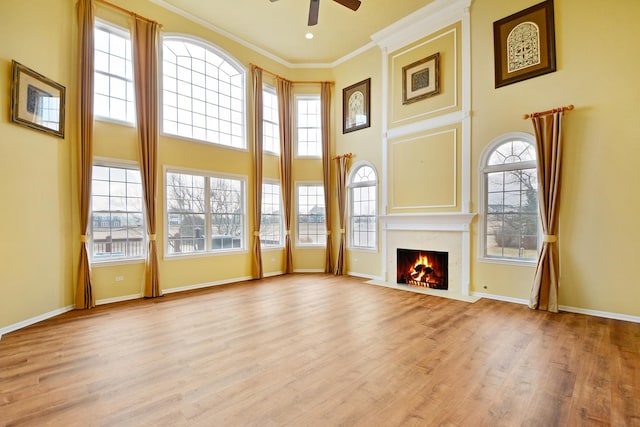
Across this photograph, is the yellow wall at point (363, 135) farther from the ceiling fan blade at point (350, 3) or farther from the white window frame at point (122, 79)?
the white window frame at point (122, 79)

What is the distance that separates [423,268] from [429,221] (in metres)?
1.00

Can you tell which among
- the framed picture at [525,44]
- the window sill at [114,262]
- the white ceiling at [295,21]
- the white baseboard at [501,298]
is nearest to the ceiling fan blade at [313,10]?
the white ceiling at [295,21]

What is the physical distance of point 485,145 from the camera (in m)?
4.95

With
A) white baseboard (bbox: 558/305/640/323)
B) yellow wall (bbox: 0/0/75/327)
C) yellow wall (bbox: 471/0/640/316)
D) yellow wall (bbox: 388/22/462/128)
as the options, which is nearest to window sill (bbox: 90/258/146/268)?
yellow wall (bbox: 0/0/75/327)

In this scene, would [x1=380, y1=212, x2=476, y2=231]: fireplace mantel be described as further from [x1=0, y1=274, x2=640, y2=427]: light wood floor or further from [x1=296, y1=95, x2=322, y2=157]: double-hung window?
[x1=296, y1=95, x2=322, y2=157]: double-hung window

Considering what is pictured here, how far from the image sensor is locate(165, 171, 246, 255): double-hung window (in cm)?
548

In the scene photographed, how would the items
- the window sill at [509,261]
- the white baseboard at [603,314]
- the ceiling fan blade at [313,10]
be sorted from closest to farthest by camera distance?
the white baseboard at [603,314] < the ceiling fan blade at [313,10] < the window sill at [509,261]

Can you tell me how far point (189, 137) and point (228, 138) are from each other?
2.82 feet

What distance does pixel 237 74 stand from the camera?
21.5 ft

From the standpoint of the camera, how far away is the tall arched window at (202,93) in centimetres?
555

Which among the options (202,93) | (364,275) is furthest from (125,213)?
(364,275)

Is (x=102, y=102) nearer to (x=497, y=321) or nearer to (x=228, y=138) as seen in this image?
(x=228, y=138)

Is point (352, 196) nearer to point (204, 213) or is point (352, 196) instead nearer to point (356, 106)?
point (356, 106)

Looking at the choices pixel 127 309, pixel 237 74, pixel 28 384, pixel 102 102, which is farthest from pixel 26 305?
pixel 237 74
